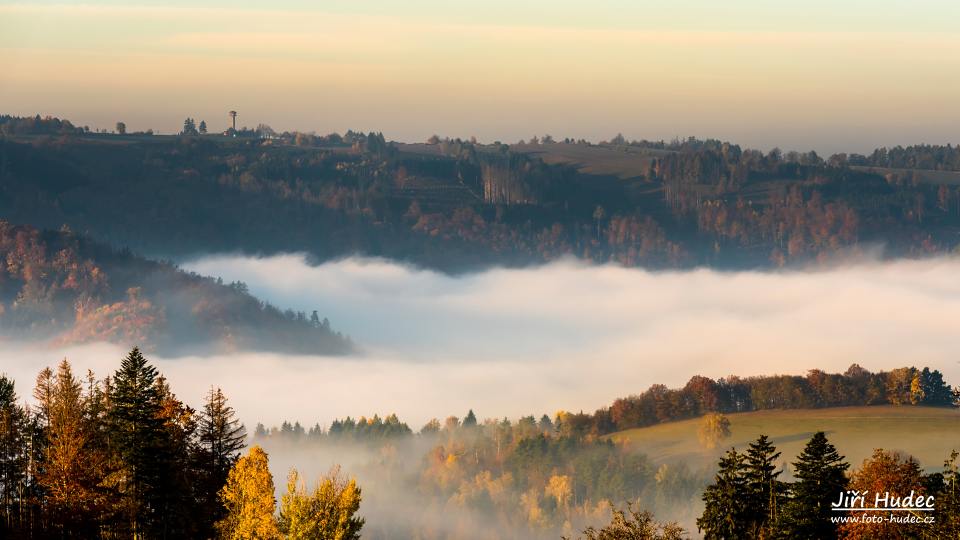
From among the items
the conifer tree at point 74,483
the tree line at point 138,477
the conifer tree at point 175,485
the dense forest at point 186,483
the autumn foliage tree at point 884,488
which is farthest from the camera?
the conifer tree at point 175,485

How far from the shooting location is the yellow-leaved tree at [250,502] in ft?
266

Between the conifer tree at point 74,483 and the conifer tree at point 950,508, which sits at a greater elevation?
the conifer tree at point 950,508

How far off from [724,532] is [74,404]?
37427 mm

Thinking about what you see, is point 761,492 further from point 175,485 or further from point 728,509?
point 175,485

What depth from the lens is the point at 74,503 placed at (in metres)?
85.6

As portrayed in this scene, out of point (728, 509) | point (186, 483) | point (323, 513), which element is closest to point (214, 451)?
point (186, 483)

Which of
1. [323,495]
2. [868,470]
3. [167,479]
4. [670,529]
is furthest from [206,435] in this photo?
[868,470]

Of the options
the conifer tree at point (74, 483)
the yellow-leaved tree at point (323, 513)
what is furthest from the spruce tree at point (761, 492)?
the conifer tree at point (74, 483)

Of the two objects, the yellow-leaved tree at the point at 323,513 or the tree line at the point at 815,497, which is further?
the tree line at the point at 815,497

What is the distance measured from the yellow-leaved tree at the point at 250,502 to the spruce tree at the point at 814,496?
994 inches

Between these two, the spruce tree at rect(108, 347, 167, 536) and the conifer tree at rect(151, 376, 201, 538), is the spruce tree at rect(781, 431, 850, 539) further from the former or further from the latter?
the spruce tree at rect(108, 347, 167, 536)

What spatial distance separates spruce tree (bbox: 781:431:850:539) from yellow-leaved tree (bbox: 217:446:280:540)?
25254 mm

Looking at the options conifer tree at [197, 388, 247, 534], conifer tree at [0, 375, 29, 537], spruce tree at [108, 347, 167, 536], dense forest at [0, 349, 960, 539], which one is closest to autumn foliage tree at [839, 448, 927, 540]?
dense forest at [0, 349, 960, 539]

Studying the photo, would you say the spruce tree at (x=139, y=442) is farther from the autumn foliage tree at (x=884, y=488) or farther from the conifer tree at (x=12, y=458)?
the autumn foliage tree at (x=884, y=488)
